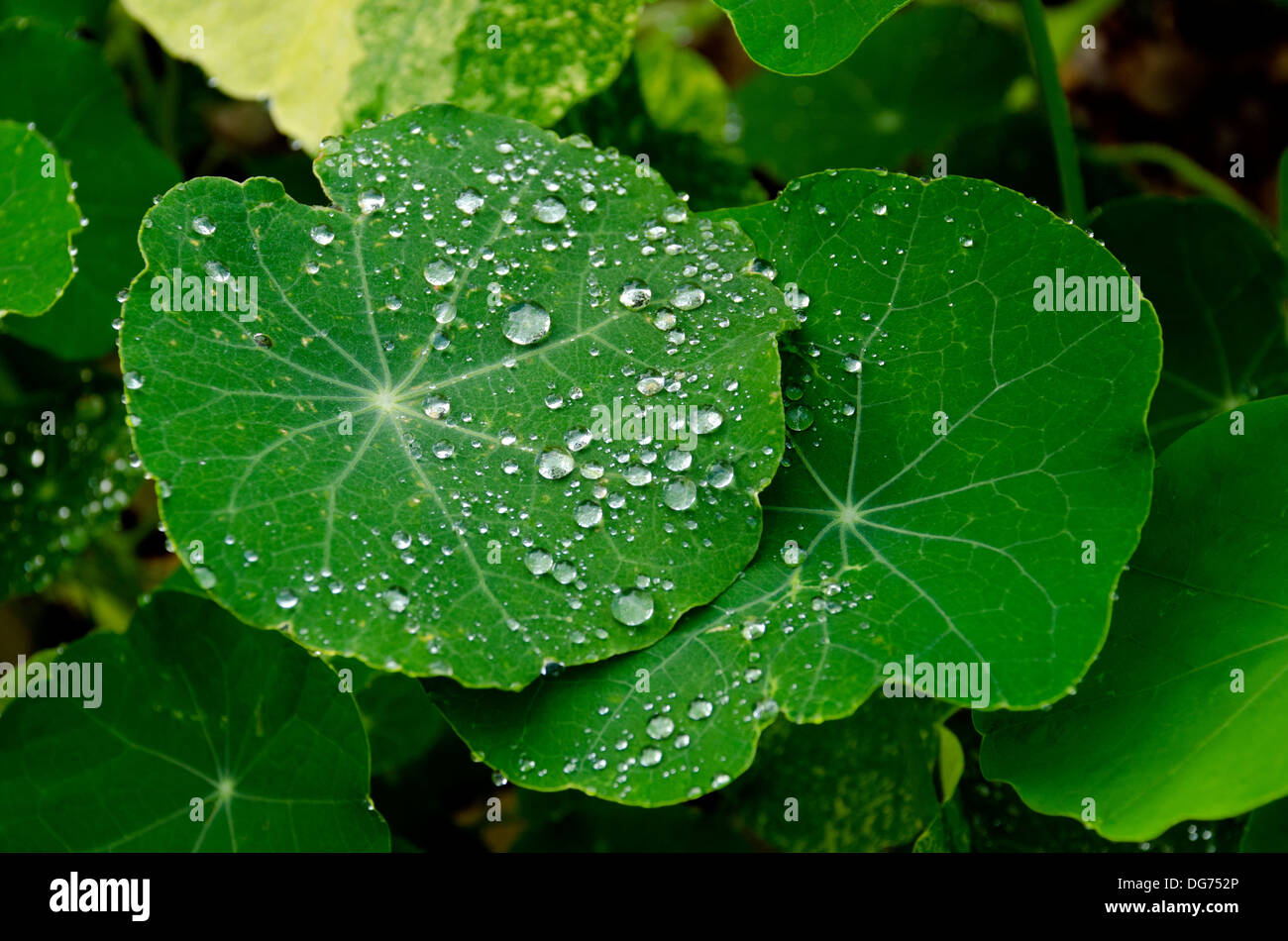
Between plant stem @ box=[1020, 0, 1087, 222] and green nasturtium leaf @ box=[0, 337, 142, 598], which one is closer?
plant stem @ box=[1020, 0, 1087, 222]

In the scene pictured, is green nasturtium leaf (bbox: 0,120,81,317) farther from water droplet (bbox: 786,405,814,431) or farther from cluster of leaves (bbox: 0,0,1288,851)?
water droplet (bbox: 786,405,814,431)

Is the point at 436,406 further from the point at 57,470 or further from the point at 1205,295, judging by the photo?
the point at 1205,295

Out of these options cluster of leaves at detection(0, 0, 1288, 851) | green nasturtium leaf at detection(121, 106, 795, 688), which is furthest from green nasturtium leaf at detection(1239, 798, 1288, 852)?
green nasturtium leaf at detection(121, 106, 795, 688)

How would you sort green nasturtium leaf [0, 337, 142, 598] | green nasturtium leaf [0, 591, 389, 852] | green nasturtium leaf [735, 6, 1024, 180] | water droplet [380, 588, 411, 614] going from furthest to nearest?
green nasturtium leaf [735, 6, 1024, 180] < green nasturtium leaf [0, 337, 142, 598] < green nasturtium leaf [0, 591, 389, 852] < water droplet [380, 588, 411, 614]

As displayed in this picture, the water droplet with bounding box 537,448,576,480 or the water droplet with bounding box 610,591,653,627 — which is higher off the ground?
the water droplet with bounding box 537,448,576,480

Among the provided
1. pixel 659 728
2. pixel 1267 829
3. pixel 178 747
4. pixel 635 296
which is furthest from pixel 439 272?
pixel 1267 829

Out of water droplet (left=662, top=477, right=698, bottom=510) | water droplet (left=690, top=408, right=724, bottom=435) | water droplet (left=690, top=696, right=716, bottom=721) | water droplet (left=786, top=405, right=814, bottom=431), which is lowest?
water droplet (left=690, top=696, right=716, bottom=721)

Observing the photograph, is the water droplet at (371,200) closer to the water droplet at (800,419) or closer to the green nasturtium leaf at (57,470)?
the water droplet at (800,419)
